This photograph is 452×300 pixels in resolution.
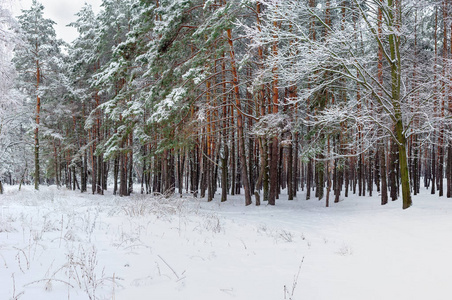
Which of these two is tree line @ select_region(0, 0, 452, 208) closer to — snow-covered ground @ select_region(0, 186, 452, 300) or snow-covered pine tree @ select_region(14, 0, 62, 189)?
snow-covered pine tree @ select_region(14, 0, 62, 189)

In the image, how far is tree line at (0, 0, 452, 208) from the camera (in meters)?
10.1

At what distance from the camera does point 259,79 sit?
12000 millimetres

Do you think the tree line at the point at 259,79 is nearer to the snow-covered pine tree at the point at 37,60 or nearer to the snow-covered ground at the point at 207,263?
the snow-covered pine tree at the point at 37,60

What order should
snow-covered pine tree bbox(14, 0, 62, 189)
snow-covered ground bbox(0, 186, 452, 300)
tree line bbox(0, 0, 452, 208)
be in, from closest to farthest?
snow-covered ground bbox(0, 186, 452, 300), tree line bbox(0, 0, 452, 208), snow-covered pine tree bbox(14, 0, 62, 189)

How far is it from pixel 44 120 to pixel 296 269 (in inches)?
1079

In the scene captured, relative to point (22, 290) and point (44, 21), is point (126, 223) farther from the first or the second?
point (44, 21)

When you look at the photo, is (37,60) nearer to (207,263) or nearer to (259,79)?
(259,79)

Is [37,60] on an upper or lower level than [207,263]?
upper

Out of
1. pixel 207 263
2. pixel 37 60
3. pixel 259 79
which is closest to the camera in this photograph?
pixel 207 263

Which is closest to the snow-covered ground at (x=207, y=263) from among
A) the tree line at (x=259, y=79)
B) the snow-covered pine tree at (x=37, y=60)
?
the tree line at (x=259, y=79)

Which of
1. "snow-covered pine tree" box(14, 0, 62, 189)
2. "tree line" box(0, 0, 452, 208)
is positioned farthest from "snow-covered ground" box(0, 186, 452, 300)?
"snow-covered pine tree" box(14, 0, 62, 189)

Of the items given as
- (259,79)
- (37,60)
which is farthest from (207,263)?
(37,60)

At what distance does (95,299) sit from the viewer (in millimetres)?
2789

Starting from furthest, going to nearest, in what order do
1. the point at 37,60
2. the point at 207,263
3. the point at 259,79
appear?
the point at 37,60 → the point at 259,79 → the point at 207,263
